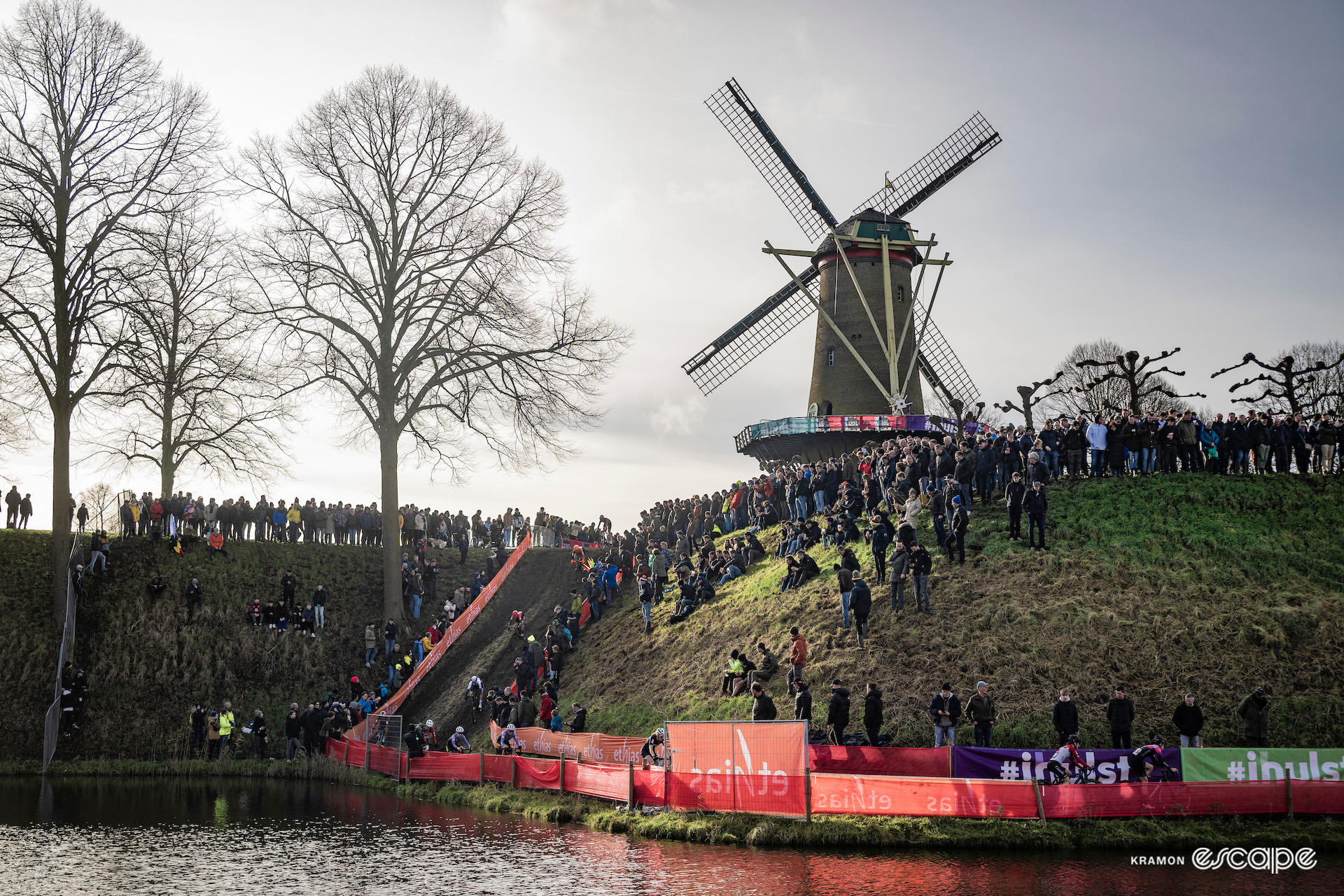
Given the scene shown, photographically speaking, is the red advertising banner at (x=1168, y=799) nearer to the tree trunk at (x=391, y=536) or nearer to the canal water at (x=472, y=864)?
the canal water at (x=472, y=864)

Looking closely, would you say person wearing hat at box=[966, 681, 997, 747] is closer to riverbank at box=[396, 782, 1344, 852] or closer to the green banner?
riverbank at box=[396, 782, 1344, 852]

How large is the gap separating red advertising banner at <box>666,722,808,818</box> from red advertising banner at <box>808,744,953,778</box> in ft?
3.85

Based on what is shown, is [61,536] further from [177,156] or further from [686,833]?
[686,833]

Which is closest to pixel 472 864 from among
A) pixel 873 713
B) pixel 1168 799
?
pixel 873 713

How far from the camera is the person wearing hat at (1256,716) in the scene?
17.0 m

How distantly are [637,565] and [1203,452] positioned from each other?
1747 centimetres

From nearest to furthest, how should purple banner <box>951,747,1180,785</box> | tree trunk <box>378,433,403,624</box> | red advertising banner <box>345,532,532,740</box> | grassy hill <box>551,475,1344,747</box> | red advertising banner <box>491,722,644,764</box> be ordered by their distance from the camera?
purple banner <box>951,747,1180,785</box>, grassy hill <box>551,475,1344,747</box>, red advertising banner <box>491,722,644,764</box>, red advertising banner <box>345,532,532,740</box>, tree trunk <box>378,433,403,624</box>

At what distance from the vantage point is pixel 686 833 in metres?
15.5

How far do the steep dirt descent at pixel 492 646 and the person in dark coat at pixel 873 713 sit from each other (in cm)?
1092

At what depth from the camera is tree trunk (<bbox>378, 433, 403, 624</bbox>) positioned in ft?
108

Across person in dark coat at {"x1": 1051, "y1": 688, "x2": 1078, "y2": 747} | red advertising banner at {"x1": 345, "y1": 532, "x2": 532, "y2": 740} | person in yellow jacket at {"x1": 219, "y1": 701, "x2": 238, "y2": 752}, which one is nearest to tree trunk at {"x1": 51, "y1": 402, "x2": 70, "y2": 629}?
person in yellow jacket at {"x1": 219, "y1": 701, "x2": 238, "y2": 752}

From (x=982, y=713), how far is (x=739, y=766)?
4.63m

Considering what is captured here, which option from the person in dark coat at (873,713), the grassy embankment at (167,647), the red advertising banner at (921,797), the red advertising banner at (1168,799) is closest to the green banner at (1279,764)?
the red advertising banner at (1168,799)

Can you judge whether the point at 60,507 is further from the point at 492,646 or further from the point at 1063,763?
the point at 1063,763
